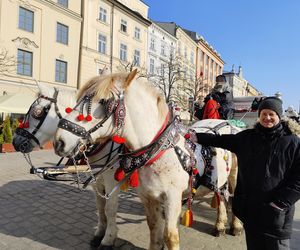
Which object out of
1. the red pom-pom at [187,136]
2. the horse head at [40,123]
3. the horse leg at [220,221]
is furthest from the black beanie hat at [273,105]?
the horse head at [40,123]

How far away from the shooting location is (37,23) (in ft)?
62.7

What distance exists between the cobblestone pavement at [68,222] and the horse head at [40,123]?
1.25m

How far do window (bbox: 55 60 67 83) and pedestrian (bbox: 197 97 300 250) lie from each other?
67.5ft

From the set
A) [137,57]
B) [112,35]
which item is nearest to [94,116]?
[112,35]

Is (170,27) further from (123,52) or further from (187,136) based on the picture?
(187,136)

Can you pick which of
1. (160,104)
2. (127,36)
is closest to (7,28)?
(127,36)

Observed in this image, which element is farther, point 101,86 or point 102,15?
point 102,15

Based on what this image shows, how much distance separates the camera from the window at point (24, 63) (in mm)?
18422

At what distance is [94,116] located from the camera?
2.03m

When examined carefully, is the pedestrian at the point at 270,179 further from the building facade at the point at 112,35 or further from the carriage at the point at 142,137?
the building facade at the point at 112,35

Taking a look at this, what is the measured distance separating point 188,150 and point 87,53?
21872 millimetres

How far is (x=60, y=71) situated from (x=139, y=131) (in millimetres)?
20519

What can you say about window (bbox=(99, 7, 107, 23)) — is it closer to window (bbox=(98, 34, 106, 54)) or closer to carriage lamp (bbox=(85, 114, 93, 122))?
window (bbox=(98, 34, 106, 54))

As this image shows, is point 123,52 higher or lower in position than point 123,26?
lower
